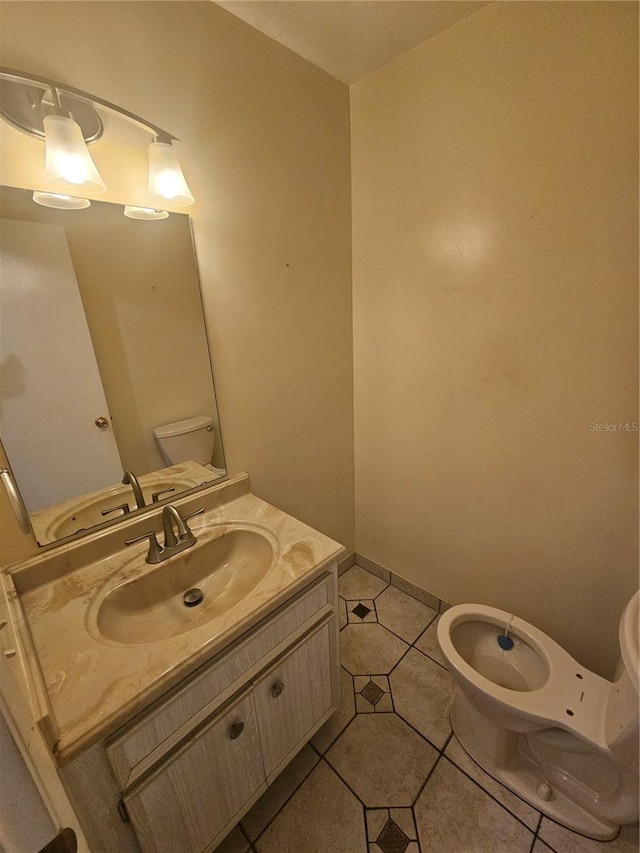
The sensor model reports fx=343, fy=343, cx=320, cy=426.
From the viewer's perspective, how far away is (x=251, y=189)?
1.21 m

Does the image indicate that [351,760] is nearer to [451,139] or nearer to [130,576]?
[130,576]

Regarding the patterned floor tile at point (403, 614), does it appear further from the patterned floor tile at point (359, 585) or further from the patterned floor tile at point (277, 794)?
the patterned floor tile at point (277, 794)

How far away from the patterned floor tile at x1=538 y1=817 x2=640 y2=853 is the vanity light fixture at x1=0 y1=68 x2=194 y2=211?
2.11 meters

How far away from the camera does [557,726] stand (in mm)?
934

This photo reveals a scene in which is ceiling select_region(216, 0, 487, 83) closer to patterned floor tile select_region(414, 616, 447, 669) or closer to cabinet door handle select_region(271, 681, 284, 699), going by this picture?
cabinet door handle select_region(271, 681, 284, 699)

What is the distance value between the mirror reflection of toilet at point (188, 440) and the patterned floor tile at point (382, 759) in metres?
1.06

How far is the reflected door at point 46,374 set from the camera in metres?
0.84

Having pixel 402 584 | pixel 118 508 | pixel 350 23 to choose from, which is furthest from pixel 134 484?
pixel 350 23

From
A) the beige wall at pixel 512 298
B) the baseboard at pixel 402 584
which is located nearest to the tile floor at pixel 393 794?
the baseboard at pixel 402 584

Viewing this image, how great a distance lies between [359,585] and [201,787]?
123cm

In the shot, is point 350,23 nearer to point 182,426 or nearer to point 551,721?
point 182,426

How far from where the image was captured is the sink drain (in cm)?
98

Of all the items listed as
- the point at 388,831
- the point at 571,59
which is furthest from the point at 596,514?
the point at 571,59

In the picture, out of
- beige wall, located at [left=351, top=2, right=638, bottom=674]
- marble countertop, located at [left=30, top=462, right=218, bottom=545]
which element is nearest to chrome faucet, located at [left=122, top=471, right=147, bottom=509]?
marble countertop, located at [left=30, top=462, right=218, bottom=545]
